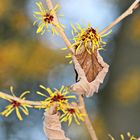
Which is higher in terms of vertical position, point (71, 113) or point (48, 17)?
point (48, 17)

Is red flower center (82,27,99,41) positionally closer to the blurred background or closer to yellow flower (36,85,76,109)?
yellow flower (36,85,76,109)

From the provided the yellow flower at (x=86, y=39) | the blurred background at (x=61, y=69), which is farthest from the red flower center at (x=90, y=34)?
the blurred background at (x=61, y=69)

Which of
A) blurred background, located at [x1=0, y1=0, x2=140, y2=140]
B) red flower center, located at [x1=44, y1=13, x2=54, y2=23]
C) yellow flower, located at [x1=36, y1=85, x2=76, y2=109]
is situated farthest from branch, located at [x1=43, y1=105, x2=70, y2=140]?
blurred background, located at [x1=0, y1=0, x2=140, y2=140]

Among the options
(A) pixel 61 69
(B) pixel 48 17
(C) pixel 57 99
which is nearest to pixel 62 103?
(C) pixel 57 99

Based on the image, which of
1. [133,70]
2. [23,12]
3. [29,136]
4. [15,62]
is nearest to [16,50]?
[15,62]

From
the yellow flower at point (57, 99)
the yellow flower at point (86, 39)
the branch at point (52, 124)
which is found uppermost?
the yellow flower at point (86, 39)

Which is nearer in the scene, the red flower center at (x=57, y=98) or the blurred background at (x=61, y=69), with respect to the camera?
the red flower center at (x=57, y=98)

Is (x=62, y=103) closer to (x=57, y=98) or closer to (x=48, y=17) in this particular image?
(x=57, y=98)

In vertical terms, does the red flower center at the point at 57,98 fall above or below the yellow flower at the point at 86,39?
below

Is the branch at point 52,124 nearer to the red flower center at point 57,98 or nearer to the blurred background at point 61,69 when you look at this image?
the red flower center at point 57,98

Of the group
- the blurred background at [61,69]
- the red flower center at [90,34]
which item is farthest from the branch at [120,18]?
the blurred background at [61,69]
